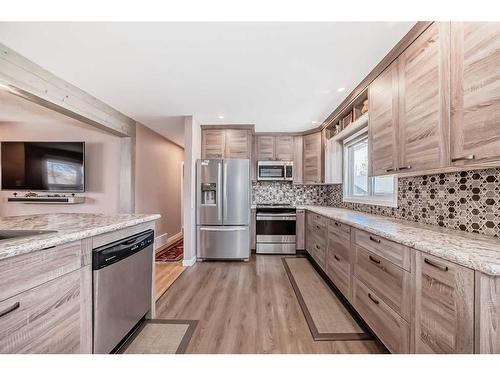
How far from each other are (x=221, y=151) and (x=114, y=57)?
7.22ft

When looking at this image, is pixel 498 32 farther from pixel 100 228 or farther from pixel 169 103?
pixel 169 103

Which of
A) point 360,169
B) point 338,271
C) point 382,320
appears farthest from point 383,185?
point 382,320

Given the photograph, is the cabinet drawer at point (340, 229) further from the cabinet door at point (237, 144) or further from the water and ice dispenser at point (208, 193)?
the cabinet door at point (237, 144)

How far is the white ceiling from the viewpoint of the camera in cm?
166

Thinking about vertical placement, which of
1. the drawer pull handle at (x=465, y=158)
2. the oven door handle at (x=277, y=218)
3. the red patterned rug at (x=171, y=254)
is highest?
the drawer pull handle at (x=465, y=158)

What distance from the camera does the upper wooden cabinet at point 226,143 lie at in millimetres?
4039

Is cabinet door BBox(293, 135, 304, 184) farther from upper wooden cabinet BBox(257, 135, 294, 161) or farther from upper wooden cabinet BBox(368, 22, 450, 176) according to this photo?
upper wooden cabinet BBox(368, 22, 450, 176)

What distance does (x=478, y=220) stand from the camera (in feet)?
4.95

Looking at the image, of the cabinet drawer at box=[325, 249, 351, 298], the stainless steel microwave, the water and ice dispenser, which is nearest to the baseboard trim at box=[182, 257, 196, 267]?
the water and ice dispenser

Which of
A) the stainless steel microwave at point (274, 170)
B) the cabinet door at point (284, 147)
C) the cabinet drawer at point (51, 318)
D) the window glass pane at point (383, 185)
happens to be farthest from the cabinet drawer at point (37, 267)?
the cabinet door at point (284, 147)

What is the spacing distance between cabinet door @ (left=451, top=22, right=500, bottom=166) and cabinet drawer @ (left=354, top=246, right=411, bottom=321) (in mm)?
743

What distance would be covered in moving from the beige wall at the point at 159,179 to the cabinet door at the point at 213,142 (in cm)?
116
